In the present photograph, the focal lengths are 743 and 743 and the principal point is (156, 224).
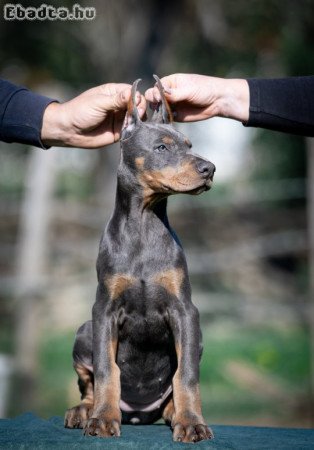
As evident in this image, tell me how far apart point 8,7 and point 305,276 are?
5259 millimetres

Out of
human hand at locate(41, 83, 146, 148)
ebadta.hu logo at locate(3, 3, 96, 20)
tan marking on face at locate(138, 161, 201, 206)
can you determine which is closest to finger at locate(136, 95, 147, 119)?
human hand at locate(41, 83, 146, 148)

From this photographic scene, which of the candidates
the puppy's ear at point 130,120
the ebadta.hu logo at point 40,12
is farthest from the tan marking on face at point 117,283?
the ebadta.hu logo at point 40,12

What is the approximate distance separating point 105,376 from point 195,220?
7.65 metres

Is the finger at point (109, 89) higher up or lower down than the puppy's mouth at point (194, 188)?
higher up

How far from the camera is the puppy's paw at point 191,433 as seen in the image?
3.00 m

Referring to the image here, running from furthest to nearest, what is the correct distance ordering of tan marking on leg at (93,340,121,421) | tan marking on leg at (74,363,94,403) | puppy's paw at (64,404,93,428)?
tan marking on leg at (74,363,94,403)
puppy's paw at (64,404,93,428)
tan marking on leg at (93,340,121,421)

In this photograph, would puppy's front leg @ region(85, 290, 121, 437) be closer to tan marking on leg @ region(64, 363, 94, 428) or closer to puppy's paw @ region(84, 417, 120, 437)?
puppy's paw @ region(84, 417, 120, 437)

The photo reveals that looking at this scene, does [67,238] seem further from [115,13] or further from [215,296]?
[115,13]

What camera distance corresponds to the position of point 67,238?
33.0 feet

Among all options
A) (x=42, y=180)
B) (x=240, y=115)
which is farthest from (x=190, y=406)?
(x=42, y=180)

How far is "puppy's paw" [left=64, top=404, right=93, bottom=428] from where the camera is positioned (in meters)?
3.41

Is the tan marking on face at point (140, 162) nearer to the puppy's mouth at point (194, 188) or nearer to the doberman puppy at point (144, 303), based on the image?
the doberman puppy at point (144, 303)

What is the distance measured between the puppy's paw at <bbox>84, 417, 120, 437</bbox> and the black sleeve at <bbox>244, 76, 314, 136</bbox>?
1.57 m

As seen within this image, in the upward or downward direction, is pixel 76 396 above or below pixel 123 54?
below
